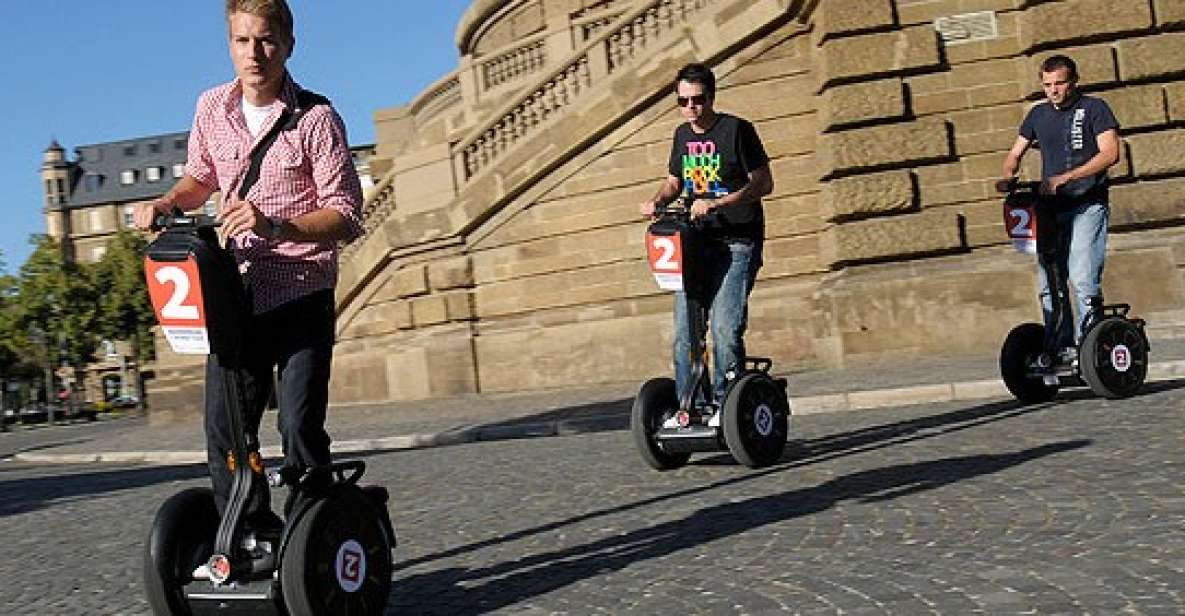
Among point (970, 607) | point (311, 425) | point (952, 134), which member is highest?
point (952, 134)

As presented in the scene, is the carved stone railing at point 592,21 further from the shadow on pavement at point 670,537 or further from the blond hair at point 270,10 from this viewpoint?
the blond hair at point 270,10

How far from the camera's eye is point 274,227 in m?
3.74

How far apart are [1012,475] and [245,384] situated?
10.9ft

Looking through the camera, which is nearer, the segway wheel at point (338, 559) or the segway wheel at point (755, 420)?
the segway wheel at point (338, 559)

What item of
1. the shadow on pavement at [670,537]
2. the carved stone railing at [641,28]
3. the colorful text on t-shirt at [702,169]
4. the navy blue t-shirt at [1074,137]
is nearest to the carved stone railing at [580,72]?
the carved stone railing at [641,28]

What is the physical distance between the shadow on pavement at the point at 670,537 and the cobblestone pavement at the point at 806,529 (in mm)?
16

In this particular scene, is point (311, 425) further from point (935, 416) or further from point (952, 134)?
point (952, 134)

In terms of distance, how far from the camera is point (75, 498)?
962 centimetres

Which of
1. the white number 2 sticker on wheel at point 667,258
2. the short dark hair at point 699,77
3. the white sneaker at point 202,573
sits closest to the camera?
the white sneaker at point 202,573

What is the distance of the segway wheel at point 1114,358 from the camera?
8219 millimetres

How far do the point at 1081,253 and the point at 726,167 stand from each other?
8.28 ft

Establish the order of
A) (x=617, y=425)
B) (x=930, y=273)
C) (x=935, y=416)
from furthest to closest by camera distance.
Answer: (x=930, y=273)
(x=617, y=425)
(x=935, y=416)

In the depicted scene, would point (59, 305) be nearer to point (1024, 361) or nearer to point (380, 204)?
point (380, 204)

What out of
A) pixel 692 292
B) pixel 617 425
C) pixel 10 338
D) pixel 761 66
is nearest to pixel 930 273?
pixel 761 66
